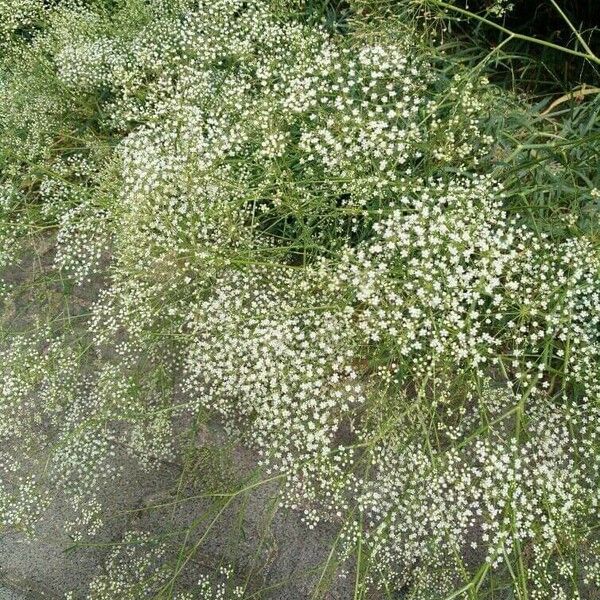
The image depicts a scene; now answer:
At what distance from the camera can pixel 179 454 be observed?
11.3 feet

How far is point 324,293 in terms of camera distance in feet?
7.79

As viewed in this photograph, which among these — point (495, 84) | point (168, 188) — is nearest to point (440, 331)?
point (168, 188)

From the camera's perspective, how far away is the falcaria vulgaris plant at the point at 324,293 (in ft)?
7.15

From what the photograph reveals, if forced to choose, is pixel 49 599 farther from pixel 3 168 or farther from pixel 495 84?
pixel 495 84

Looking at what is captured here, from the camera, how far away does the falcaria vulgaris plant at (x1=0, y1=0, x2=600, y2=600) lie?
2.18 m

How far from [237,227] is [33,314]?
1.92m

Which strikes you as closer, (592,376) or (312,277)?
(592,376)

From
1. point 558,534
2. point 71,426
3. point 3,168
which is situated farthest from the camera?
point 3,168

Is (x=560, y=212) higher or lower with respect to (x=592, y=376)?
higher

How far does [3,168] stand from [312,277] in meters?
2.43

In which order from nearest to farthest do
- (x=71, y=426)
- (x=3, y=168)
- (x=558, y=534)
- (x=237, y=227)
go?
(x=558, y=534)
(x=237, y=227)
(x=71, y=426)
(x=3, y=168)

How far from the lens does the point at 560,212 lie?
9.12ft

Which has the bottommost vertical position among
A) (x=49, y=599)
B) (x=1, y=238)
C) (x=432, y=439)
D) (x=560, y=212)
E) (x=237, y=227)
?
(x=49, y=599)

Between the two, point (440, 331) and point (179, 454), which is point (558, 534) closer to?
point (440, 331)
